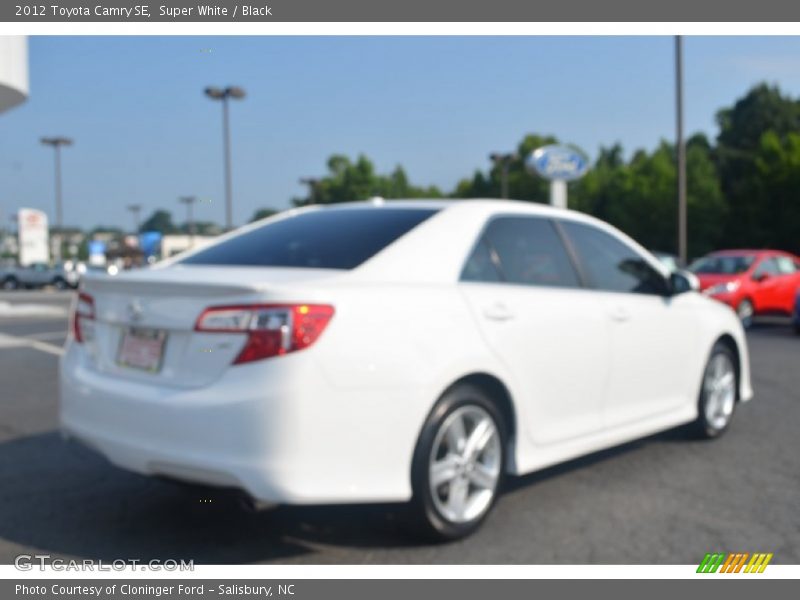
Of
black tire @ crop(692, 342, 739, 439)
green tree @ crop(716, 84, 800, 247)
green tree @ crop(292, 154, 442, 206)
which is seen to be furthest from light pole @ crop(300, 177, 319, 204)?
black tire @ crop(692, 342, 739, 439)

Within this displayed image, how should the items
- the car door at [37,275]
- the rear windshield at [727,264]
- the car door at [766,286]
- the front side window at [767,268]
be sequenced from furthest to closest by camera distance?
the car door at [37,275] → the rear windshield at [727,264] → the front side window at [767,268] → the car door at [766,286]

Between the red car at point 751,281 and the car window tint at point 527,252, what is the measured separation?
1092 cm

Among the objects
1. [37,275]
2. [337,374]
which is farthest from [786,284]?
[37,275]

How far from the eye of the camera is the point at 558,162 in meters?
24.0

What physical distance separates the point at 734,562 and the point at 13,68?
15351mm

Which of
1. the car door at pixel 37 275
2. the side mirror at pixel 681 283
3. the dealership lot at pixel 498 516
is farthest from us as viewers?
the car door at pixel 37 275

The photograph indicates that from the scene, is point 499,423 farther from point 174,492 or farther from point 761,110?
point 761,110

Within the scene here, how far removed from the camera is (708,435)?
232 inches

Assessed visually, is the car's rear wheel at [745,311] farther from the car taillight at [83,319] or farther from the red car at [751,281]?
the car taillight at [83,319]

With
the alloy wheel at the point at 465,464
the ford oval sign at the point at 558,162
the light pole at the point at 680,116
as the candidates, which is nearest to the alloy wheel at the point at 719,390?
the alloy wheel at the point at 465,464

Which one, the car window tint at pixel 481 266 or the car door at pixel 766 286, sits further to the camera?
the car door at pixel 766 286

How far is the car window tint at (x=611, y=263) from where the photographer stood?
498 centimetres

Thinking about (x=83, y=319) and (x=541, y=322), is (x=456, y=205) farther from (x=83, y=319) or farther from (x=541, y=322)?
(x=83, y=319)
